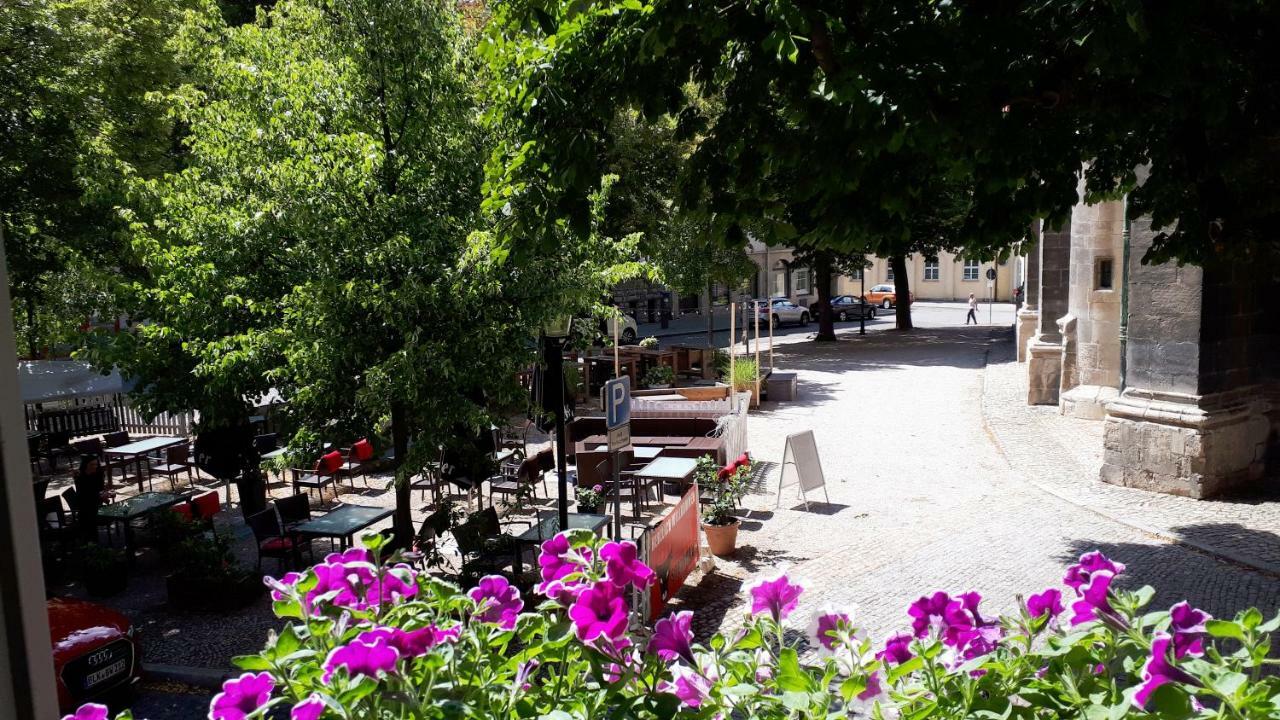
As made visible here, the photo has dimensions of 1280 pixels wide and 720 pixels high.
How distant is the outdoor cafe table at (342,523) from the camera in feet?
32.5

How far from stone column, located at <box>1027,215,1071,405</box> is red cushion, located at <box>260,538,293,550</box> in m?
14.5

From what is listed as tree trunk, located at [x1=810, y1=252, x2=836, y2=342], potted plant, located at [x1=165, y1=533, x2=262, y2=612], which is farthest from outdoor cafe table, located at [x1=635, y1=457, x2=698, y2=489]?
tree trunk, located at [x1=810, y1=252, x2=836, y2=342]

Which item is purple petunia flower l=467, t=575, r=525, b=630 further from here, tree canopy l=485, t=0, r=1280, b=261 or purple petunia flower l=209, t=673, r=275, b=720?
tree canopy l=485, t=0, r=1280, b=261

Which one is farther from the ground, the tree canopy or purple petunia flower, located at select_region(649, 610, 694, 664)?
the tree canopy

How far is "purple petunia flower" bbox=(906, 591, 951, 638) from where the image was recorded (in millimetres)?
2730

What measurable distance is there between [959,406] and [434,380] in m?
14.0

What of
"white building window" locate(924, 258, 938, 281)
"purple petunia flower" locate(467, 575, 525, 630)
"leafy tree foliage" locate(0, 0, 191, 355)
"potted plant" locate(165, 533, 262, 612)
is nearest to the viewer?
"purple petunia flower" locate(467, 575, 525, 630)

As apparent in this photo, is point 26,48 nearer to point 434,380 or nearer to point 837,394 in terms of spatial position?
point 434,380

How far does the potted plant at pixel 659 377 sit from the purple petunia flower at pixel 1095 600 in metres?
19.6

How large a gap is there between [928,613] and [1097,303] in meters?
16.0

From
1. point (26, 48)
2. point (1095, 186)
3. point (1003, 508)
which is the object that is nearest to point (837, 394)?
point (1003, 508)

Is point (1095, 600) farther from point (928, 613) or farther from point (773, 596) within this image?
point (773, 596)

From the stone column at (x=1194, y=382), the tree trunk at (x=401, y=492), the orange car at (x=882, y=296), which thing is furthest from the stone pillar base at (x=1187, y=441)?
the orange car at (x=882, y=296)

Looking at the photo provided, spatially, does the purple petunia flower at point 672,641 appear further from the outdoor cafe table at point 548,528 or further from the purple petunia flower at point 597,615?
the outdoor cafe table at point 548,528
